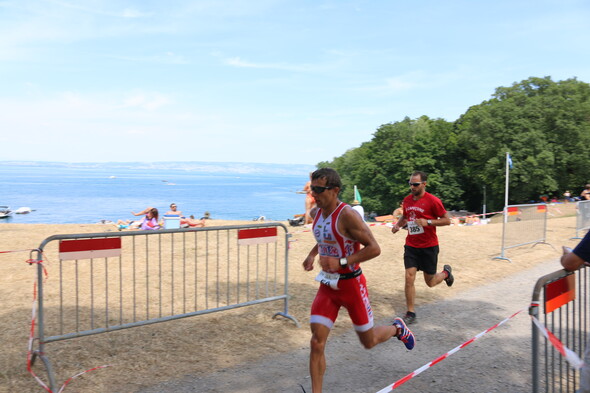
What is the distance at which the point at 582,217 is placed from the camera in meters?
15.9

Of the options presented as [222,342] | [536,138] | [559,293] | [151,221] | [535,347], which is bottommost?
[222,342]

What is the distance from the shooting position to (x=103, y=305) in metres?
7.19

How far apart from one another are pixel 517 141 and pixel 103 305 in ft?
164

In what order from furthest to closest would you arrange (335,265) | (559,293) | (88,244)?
(88,244), (335,265), (559,293)

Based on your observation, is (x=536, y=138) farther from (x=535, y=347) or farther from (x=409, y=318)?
(x=535, y=347)

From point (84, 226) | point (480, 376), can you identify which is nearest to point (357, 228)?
point (480, 376)

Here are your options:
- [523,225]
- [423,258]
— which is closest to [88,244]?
[423,258]

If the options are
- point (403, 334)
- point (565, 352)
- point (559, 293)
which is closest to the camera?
point (565, 352)

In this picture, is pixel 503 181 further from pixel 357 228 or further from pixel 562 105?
pixel 357 228

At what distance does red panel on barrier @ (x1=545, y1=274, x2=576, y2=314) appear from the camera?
135 inches

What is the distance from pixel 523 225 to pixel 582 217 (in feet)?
15.1

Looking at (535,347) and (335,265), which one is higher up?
(335,265)

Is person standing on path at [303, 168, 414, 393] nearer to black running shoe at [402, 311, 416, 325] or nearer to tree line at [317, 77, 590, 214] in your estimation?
black running shoe at [402, 311, 416, 325]

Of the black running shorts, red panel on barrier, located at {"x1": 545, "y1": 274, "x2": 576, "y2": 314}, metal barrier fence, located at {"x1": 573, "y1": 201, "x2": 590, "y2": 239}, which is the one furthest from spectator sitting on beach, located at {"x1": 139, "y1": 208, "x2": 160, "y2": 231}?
metal barrier fence, located at {"x1": 573, "y1": 201, "x2": 590, "y2": 239}
